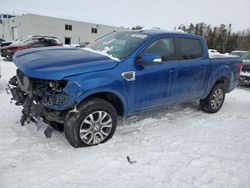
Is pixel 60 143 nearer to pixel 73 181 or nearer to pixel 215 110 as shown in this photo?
pixel 73 181

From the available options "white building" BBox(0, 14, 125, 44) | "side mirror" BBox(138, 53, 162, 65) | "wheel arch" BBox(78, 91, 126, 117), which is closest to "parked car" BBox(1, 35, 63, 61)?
"wheel arch" BBox(78, 91, 126, 117)

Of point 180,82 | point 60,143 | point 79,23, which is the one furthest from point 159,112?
point 79,23

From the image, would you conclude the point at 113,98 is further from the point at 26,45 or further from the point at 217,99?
the point at 26,45

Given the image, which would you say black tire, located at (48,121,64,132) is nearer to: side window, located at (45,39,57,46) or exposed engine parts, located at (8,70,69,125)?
exposed engine parts, located at (8,70,69,125)

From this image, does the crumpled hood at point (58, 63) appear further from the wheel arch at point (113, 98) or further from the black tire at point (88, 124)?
the black tire at point (88, 124)

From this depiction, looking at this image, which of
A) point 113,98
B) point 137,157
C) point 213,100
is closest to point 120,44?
point 113,98

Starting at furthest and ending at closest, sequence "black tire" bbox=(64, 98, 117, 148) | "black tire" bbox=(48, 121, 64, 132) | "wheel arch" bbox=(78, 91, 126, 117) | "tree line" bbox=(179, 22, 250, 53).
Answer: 1. "tree line" bbox=(179, 22, 250, 53)
2. "black tire" bbox=(48, 121, 64, 132)
3. "wheel arch" bbox=(78, 91, 126, 117)
4. "black tire" bbox=(64, 98, 117, 148)

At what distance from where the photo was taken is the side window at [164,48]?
4.70 metres

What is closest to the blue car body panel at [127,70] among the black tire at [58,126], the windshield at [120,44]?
the windshield at [120,44]

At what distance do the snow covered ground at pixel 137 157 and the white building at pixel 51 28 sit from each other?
133ft

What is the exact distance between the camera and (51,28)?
44.8 m

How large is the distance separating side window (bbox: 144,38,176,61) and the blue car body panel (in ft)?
0.28

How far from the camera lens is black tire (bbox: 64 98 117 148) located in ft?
12.6

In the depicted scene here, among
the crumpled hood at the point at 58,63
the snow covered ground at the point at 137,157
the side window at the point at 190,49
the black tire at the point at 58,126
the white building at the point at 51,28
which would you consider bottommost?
the snow covered ground at the point at 137,157
